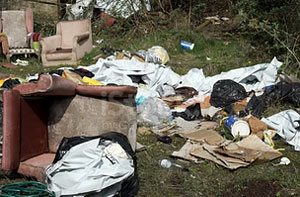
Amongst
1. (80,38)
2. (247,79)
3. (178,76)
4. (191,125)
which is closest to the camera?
(191,125)

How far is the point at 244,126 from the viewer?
4.99 metres

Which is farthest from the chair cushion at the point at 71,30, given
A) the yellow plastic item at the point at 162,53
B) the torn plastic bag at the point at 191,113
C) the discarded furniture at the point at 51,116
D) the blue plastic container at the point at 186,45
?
the discarded furniture at the point at 51,116

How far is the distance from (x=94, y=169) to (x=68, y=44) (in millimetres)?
6910

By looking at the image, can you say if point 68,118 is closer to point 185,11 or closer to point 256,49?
point 256,49

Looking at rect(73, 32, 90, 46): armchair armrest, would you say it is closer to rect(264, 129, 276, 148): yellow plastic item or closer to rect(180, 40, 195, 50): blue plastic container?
rect(180, 40, 195, 50): blue plastic container

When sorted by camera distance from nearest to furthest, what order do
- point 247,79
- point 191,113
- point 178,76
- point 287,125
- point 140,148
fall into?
point 140,148 < point 287,125 < point 191,113 < point 247,79 < point 178,76

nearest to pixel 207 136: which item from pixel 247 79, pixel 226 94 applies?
pixel 226 94

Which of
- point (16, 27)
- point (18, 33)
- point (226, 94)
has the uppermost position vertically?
point (16, 27)

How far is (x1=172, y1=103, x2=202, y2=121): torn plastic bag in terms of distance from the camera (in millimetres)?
5906

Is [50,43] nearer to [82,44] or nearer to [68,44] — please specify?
[68,44]

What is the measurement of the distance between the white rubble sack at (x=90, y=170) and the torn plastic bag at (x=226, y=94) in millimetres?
2909

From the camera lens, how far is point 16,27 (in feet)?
33.4

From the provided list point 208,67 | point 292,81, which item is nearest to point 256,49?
point 208,67

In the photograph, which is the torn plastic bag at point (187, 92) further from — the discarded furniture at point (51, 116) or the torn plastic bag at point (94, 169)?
the torn plastic bag at point (94, 169)
